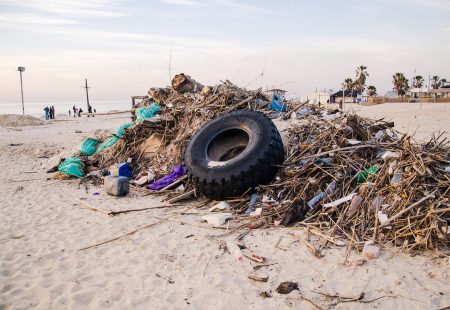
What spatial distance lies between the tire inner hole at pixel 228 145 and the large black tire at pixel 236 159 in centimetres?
4

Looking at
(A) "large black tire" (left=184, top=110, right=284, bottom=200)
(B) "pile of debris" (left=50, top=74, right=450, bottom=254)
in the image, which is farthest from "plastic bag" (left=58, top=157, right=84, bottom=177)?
(A) "large black tire" (left=184, top=110, right=284, bottom=200)

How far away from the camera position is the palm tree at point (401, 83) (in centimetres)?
5506

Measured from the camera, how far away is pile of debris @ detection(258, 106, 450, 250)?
12.6ft

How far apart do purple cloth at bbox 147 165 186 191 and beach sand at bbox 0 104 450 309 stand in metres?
1.22

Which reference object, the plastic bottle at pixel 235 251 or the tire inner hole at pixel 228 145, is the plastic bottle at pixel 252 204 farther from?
the tire inner hole at pixel 228 145

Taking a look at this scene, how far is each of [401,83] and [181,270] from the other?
59.8 metres

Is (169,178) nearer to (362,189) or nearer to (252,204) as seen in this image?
(252,204)

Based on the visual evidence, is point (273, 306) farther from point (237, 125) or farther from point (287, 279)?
point (237, 125)

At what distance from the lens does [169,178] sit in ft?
20.8

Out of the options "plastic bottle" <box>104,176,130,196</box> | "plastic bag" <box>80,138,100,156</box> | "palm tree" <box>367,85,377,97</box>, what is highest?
"palm tree" <box>367,85,377,97</box>

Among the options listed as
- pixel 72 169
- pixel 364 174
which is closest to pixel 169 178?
pixel 72 169

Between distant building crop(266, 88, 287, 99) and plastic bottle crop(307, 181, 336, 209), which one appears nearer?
plastic bottle crop(307, 181, 336, 209)

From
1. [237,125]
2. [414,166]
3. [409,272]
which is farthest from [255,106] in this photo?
[409,272]

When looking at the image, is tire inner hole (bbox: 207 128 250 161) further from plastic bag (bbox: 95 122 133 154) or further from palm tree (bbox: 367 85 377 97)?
palm tree (bbox: 367 85 377 97)
